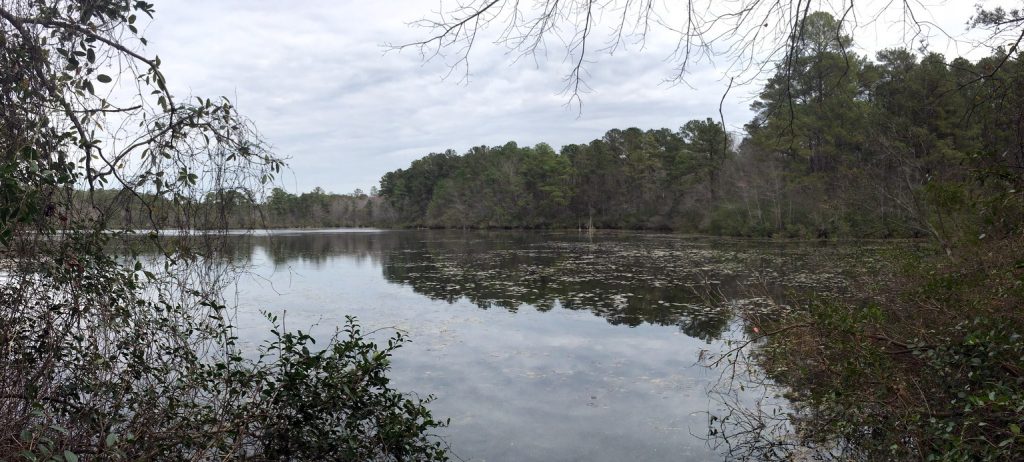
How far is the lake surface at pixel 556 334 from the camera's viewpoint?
17.1 ft

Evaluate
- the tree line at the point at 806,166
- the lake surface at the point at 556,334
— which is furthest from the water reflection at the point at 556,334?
the tree line at the point at 806,166

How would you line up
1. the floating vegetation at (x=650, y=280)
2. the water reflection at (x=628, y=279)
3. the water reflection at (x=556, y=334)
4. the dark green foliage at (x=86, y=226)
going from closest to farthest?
the dark green foliage at (x=86, y=226)
the water reflection at (x=556, y=334)
the floating vegetation at (x=650, y=280)
the water reflection at (x=628, y=279)

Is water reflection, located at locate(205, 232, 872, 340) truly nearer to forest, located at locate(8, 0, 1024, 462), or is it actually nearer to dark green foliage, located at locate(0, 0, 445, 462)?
forest, located at locate(8, 0, 1024, 462)

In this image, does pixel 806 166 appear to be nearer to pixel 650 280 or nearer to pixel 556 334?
pixel 650 280

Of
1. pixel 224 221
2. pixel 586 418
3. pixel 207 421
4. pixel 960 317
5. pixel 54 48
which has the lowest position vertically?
pixel 586 418

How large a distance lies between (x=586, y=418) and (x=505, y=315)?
18.1ft

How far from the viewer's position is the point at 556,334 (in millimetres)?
9367

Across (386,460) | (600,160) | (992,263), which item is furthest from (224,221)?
(600,160)

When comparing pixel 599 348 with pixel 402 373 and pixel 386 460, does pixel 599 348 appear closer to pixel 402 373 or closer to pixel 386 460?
pixel 402 373

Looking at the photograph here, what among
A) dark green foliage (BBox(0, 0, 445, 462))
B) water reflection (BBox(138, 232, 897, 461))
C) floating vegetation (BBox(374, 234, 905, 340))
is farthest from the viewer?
floating vegetation (BBox(374, 234, 905, 340))

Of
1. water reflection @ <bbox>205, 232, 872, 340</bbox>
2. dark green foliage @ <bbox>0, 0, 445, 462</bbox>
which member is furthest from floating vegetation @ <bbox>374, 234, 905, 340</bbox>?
dark green foliage @ <bbox>0, 0, 445, 462</bbox>

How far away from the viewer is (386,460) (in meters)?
4.04

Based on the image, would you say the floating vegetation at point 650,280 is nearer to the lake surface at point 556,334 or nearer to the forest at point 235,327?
the lake surface at point 556,334

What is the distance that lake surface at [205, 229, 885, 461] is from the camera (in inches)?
205
